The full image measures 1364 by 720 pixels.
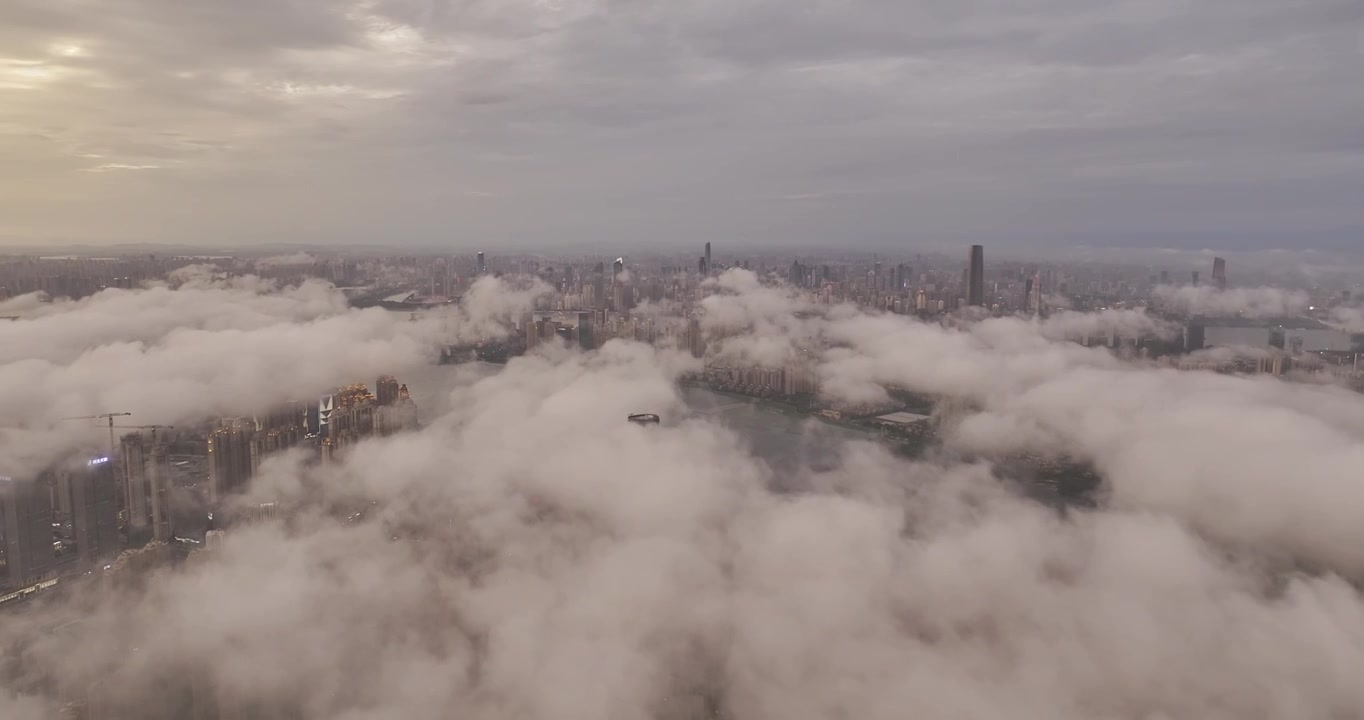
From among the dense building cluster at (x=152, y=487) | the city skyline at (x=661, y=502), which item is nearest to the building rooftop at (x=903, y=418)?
the city skyline at (x=661, y=502)

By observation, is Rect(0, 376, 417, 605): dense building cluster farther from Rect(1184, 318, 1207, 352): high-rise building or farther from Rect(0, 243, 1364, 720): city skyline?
Rect(1184, 318, 1207, 352): high-rise building

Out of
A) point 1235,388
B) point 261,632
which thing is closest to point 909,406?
point 1235,388

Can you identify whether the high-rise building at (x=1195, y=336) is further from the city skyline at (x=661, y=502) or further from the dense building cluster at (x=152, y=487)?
the dense building cluster at (x=152, y=487)

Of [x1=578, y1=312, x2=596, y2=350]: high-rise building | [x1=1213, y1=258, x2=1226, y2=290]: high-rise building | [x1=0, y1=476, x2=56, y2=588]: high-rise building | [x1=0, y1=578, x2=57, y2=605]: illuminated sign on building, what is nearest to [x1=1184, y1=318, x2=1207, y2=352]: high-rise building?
[x1=1213, y1=258, x2=1226, y2=290]: high-rise building

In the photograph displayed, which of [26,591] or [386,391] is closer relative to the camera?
[26,591]

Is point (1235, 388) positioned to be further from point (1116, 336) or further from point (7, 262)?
point (7, 262)

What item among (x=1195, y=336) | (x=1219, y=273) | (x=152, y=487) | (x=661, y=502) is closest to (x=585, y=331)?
(x=661, y=502)

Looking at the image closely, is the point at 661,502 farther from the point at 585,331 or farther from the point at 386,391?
the point at 585,331

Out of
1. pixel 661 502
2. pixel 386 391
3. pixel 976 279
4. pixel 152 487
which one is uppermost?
pixel 976 279

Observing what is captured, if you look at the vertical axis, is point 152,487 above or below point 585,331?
below
